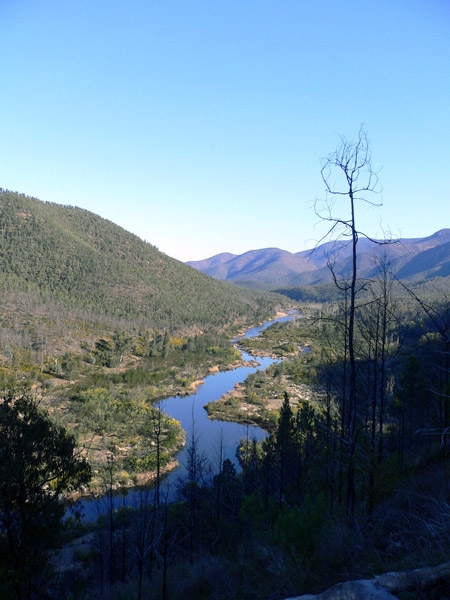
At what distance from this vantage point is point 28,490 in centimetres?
745

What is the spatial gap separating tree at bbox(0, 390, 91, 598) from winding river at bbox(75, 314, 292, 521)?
23.5 feet

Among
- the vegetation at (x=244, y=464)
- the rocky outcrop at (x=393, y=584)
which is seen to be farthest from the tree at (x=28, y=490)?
the rocky outcrop at (x=393, y=584)

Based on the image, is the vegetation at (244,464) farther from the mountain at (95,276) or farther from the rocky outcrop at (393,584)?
the mountain at (95,276)

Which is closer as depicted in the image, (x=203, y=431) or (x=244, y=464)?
(x=244, y=464)

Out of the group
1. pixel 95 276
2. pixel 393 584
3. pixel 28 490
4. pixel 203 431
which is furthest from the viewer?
pixel 95 276

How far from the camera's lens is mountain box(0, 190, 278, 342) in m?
71.2

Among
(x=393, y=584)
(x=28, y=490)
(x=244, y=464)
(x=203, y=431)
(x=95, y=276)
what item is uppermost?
(x=95, y=276)

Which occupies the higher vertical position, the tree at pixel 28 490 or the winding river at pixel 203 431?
the tree at pixel 28 490

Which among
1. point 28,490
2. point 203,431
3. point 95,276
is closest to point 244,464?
point 203,431

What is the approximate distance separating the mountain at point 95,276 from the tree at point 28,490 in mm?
52306

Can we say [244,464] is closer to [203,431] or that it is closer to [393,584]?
[203,431]

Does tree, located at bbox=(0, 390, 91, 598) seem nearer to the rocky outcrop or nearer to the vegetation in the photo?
the vegetation

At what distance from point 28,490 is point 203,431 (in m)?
26.0

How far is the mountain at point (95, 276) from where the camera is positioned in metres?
71.2
